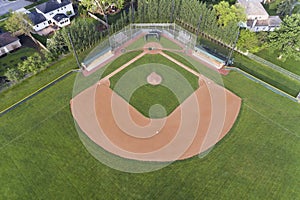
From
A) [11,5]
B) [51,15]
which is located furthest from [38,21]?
[11,5]

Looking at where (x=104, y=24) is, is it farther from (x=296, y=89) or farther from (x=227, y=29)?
(x=296, y=89)

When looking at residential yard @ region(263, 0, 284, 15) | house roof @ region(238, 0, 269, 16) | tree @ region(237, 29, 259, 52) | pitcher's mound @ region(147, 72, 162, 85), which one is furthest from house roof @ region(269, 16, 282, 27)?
pitcher's mound @ region(147, 72, 162, 85)

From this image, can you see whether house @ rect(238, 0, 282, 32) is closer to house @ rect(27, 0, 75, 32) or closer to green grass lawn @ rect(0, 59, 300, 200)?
green grass lawn @ rect(0, 59, 300, 200)

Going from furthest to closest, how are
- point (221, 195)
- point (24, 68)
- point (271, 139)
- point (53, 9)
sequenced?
point (53, 9), point (24, 68), point (271, 139), point (221, 195)

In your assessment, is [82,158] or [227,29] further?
[227,29]

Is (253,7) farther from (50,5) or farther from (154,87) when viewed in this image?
(50,5)

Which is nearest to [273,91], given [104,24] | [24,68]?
[104,24]
